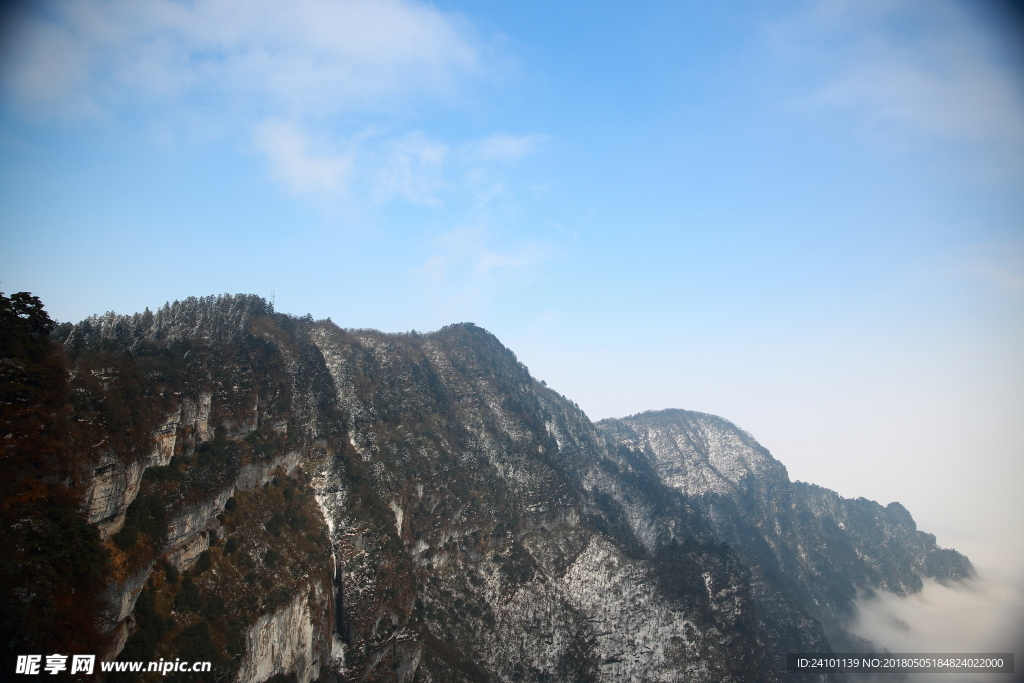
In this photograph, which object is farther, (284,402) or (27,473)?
(284,402)

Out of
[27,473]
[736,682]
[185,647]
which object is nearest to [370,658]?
[185,647]

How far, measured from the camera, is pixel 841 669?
19750 centimetres

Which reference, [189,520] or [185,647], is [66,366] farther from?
[185,647]

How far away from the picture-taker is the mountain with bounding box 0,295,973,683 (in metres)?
71.6

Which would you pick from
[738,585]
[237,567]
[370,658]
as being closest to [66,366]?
[237,567]

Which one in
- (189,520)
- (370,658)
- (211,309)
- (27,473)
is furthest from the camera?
(211,309)

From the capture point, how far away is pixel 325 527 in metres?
115

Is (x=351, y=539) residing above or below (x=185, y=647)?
above

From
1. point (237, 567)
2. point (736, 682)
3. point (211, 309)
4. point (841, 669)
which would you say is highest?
point (211, 309)

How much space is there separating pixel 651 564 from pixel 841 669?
87587mm

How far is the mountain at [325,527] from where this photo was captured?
7156 cm

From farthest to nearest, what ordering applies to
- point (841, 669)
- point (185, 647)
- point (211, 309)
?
point (841, 669), point (211, 309), point (185, 647)

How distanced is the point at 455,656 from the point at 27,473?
89657 mm

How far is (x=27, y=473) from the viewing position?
64500 mm
